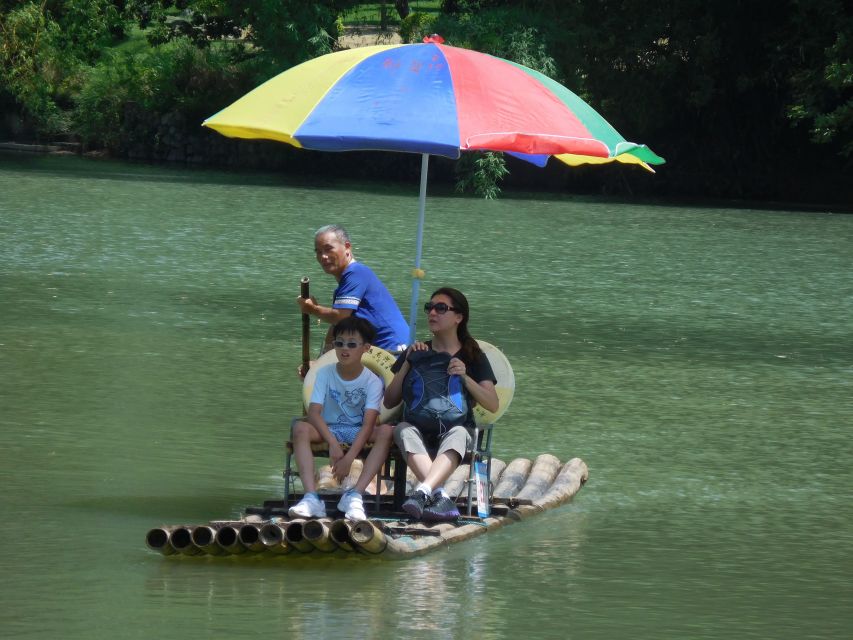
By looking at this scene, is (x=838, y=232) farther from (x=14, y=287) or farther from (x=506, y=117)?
(x=506, y=117)

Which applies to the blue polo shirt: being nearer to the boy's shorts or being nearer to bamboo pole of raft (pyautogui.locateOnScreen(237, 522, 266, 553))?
the boy's shorts

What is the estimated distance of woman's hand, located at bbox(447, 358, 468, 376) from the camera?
7898mm

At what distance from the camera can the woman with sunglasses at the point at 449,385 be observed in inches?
306

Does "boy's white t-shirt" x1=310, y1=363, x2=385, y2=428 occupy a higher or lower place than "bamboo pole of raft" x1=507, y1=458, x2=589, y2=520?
higher

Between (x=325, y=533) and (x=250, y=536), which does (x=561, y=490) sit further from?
(x=250, y=536)

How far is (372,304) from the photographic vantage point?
8.46 meters

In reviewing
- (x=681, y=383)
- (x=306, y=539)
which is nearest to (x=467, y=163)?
(x=681, y=383)

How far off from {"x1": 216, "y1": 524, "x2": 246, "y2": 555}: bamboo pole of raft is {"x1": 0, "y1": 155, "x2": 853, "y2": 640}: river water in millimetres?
102

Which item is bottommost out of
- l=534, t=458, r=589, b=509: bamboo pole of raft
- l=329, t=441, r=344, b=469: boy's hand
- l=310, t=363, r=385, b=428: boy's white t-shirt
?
l=534, t=458, r=589, b=509: bamboo pole of raft

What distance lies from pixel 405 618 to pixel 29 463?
3.45 metres

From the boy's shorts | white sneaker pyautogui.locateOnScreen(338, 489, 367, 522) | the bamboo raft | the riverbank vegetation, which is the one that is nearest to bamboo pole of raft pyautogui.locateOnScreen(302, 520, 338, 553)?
the bamboo raft

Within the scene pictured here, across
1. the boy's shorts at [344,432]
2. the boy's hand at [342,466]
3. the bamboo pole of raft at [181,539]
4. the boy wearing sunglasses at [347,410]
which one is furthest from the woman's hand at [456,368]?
the bamboo pole of raft at [181,539]

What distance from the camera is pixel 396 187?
135 ft

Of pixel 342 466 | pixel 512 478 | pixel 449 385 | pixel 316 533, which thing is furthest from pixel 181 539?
pixel 512 478
